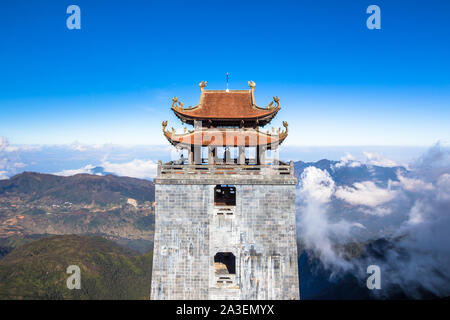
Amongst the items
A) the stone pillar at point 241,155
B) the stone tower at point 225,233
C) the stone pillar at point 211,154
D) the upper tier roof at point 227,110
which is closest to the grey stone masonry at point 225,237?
the stone tower at point 225,233

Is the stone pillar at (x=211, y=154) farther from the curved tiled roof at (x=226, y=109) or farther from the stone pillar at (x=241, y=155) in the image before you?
the curved tiled roof at (x=226, y=109)

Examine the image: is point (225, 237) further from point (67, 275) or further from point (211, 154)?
point (67, 275)

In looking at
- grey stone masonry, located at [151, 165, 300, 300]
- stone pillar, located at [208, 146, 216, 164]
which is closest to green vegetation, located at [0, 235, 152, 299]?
grey stone masonry, located at [151, 165, 300, 300]

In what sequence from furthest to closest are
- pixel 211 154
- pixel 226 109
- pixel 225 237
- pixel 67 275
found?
pixel 67 275, pixel 226 109, pixel 211 154, pixel 225 237

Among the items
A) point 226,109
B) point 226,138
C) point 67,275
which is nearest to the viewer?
point 226,138

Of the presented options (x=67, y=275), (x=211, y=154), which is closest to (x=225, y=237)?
(x=211, y=154)
